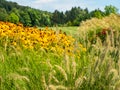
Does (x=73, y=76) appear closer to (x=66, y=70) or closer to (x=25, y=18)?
(x=66, y=70)

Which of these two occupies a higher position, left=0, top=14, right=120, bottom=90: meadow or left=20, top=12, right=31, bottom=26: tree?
left=0, top=14, right=120, bottom=90: meadow

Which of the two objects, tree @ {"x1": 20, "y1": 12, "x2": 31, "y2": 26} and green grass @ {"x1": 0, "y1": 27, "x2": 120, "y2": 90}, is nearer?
green grass @ {"x1": 0, "y1": 27, "x2": 120, "y2": 90}

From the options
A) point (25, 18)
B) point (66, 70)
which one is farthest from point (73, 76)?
point (25, 18)

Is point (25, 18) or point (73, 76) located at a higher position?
point (73, 76)

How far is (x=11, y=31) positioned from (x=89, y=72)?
4999 mm

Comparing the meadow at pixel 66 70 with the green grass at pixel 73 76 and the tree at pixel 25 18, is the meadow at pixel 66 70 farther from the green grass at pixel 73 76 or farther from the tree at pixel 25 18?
the tree at pixel 25 18

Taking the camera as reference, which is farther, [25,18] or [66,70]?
[25,18]

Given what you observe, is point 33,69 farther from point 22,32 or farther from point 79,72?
point 22,32

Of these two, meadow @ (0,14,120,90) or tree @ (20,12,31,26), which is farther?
tree @ (20,12,31,26)

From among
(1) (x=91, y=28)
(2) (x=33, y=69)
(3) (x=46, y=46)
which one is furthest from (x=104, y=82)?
(1) (x=91, y=28)

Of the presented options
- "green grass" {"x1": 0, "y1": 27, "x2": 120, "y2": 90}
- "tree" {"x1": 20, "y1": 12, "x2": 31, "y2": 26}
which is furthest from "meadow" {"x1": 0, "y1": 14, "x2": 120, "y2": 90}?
"tree" {"x1": 20, "y1": 12, "x2": 31, "y2": 26}

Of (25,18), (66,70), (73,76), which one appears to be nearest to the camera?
(73,76)

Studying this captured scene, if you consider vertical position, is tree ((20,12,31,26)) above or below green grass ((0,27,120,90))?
below

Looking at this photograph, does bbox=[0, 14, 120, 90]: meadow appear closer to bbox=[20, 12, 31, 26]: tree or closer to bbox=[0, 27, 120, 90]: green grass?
bbox=[0, 27, 120, 90]: green grass
